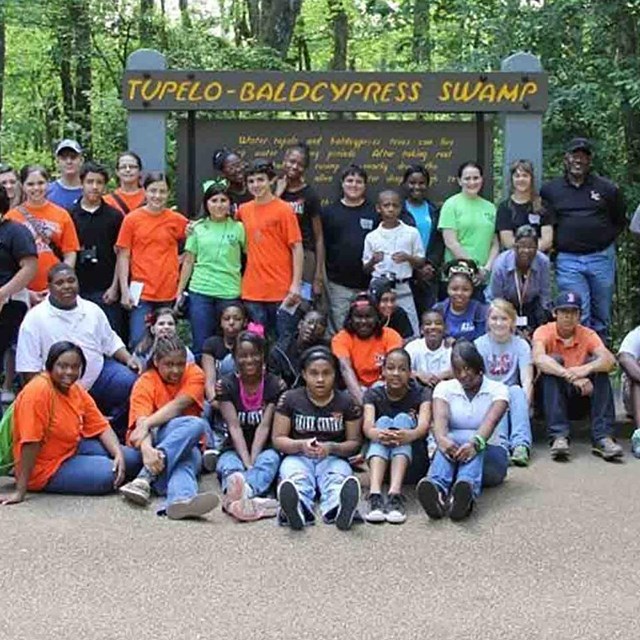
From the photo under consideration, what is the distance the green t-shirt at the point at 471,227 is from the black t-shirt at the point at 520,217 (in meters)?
0.11

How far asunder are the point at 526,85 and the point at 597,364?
3128 mm

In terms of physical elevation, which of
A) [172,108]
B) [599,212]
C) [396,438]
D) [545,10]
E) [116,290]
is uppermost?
[545,10]

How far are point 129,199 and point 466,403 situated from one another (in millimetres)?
3686

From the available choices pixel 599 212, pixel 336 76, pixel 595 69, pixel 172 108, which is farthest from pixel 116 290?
pixel 595 69

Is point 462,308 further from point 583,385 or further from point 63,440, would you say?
point 63,440

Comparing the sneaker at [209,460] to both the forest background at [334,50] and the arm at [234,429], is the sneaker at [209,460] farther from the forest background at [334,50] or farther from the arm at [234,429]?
the forest background at [334,50]

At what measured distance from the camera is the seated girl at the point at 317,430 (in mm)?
6793

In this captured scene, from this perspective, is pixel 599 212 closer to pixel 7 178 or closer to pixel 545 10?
pixel 545 10

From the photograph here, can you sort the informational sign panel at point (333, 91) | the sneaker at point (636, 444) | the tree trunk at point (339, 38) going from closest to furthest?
the sneaker at point (636, 444) → the informational sign panel at point (333, 91) → the tree trunk at point (339, 38)

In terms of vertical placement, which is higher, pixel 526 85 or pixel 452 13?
pixel 452 13

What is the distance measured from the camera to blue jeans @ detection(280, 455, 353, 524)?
21.1 ft

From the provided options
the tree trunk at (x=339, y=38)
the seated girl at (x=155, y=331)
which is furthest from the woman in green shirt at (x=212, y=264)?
the tree trunk at (x=339, y=38)

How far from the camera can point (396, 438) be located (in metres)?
6.96

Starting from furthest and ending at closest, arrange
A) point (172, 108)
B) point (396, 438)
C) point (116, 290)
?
point (172, 108) → point (116, 290) → point (396, 438)
